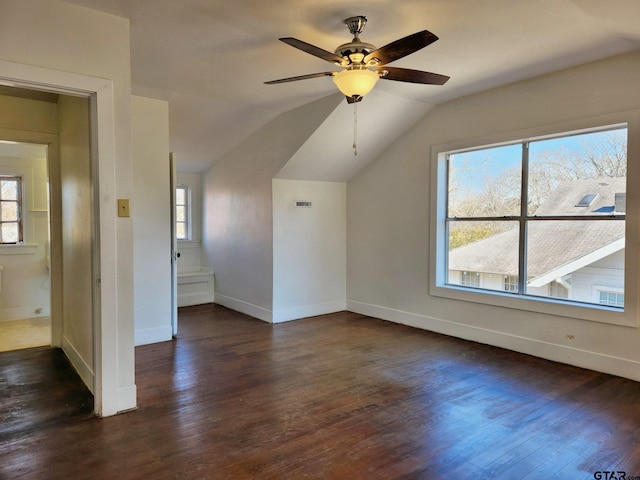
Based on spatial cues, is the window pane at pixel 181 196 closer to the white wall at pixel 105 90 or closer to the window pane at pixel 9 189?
the window pane at pixel 9 189

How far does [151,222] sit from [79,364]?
1.53 m

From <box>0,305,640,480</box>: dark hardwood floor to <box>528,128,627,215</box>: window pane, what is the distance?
1.48 meters

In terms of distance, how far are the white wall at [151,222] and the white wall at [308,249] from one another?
4.48 ft

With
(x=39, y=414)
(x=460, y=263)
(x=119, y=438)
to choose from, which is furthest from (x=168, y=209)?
(x=460, y=263)

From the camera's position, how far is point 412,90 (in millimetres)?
4016

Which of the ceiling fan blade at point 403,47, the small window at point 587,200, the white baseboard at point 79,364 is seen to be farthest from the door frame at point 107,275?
the small window at point 587,200

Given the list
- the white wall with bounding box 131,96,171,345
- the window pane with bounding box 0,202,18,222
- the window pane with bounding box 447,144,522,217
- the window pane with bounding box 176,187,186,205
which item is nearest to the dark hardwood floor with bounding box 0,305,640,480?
the white wall with bounding box 131,96,171,345

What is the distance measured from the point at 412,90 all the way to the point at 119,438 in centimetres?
378

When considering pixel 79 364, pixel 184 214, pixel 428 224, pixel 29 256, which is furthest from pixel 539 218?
pixel 29 256

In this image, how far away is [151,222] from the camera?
13.9ft

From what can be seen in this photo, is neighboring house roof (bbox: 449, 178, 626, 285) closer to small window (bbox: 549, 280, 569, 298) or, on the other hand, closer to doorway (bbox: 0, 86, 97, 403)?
small window (bbox: 549, 280, 569, 298)

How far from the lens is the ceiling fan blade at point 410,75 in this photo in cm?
259

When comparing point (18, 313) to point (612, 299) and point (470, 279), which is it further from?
point (612, 299)

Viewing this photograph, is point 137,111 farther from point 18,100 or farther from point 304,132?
point 304,132
